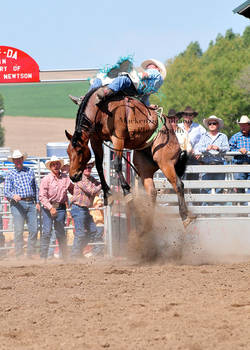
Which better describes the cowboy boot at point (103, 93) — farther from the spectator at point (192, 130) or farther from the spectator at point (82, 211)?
the spectator at point (192, 130)

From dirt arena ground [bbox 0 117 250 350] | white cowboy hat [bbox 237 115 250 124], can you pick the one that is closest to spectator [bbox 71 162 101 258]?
dirt arena ground [bbox 0 117 250 350]

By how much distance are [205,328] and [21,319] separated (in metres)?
1.54

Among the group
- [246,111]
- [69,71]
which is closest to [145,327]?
[69,71]

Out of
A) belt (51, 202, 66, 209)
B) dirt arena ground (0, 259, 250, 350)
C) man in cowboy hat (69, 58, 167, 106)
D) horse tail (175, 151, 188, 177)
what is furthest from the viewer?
belt (51, 202, 66, 209)

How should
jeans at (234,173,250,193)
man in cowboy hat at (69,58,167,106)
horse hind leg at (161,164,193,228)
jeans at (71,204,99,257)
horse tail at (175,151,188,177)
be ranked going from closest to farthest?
man in cowboy hat at (69,58,167,106) → horse hind leg at (161,164,193,228) → horse tail at (175,151,188,177) → jeans at (71,204,99,257) → jeans at (234,173,250,193)

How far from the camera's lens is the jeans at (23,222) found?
9641mm

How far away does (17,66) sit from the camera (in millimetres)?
9969

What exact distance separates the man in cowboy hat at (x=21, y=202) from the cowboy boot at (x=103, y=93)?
262cm

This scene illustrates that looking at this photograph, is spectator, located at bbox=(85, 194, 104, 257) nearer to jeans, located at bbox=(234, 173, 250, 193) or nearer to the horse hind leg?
the horse hind leg

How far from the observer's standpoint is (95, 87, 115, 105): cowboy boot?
24.4 ft

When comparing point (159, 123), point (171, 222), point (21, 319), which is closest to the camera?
point (21, 319)

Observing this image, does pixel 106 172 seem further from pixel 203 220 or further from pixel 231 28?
Answer: pixel 231 28

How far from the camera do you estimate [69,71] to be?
9.89m

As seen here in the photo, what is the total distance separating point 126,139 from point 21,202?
8.77 feet
